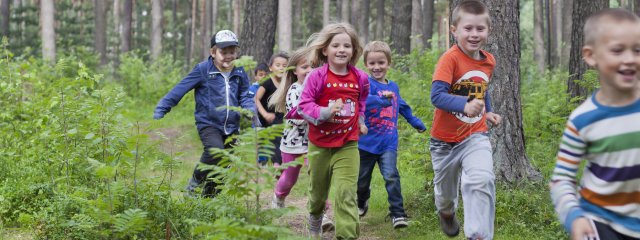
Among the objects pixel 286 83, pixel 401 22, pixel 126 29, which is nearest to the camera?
pixel 286 83

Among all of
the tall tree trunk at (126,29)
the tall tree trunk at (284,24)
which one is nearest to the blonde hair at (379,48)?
the tall tree trunk at (284,24)

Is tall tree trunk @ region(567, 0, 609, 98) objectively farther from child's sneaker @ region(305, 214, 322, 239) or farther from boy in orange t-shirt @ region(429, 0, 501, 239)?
child's sneaker @ region(305, 214, 322, 239)

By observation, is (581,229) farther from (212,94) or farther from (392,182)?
(212,94)

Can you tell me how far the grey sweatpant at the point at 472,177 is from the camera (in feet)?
11.5

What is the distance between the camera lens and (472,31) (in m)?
3.64

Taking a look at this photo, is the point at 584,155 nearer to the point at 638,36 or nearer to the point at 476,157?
the point at 638,36

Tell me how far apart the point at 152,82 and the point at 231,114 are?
11302 mm

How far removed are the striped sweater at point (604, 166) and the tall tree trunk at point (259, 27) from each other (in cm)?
861

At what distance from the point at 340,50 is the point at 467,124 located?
1247 millimetres

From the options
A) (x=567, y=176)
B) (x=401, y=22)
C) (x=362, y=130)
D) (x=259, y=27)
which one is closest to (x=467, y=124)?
(x=362, y=130)

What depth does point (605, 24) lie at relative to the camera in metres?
2.12

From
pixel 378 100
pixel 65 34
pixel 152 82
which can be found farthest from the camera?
pixel 65 34

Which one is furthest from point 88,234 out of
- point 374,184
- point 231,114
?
point 374,184

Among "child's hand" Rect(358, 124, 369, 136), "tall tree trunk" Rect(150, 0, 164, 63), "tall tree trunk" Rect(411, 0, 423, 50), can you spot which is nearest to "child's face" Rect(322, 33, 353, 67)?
"child's hand" Rect(358, 124, 369, 136)
